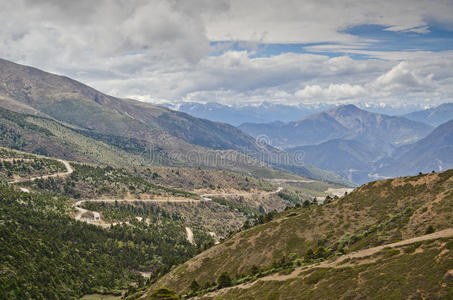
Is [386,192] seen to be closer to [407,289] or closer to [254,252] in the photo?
[254,252]

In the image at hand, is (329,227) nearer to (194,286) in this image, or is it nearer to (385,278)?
(194,286)

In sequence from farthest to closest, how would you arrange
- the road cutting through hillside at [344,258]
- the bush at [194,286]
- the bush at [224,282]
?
1. the bush at [194,286]
2. the bush at [224,282]
3. the road cutting through hillside at [344,258]

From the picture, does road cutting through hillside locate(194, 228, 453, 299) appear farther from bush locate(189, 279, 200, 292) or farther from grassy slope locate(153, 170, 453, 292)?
grassy slope locate(153, 170, 453, 292)

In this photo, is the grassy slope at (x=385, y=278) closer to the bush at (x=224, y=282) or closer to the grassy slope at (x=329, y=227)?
the bush at (x=224, y=282)

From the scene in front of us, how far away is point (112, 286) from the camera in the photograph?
12912cm

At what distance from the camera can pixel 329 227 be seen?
106250 mm

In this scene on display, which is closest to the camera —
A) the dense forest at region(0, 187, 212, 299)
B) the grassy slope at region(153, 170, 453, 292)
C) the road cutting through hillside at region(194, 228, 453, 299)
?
the road cutting through hillside at region(194, 228, 453, 299)

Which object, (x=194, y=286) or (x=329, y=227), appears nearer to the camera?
(x=194, y=286)

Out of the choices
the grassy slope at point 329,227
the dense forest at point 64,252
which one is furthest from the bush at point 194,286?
the dense forest at point 64,252

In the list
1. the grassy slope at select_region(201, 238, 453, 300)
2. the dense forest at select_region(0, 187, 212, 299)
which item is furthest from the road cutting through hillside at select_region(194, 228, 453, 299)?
the dense forest at select_region(0, 187, 212, 299)

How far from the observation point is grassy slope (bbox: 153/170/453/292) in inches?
3671

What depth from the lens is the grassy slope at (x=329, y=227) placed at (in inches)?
3671

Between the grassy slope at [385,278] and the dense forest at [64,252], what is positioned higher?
the grassy slope at [385,278]

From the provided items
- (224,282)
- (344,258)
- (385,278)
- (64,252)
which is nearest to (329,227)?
(224,282)
